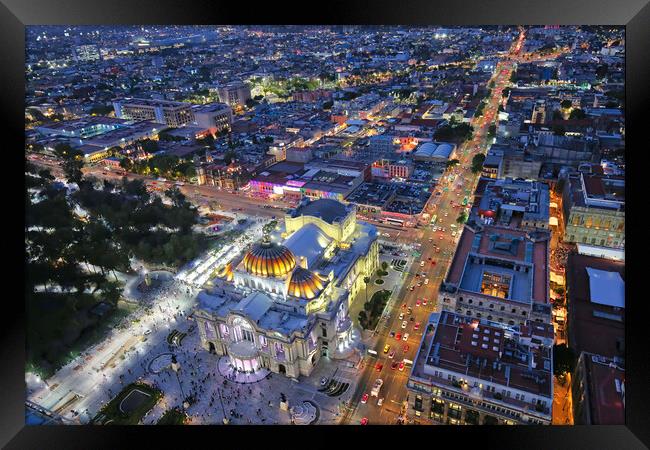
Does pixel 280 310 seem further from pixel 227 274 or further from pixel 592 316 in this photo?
pixel 592 316

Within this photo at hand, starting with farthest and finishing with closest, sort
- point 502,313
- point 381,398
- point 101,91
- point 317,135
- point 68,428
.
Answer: point 101,91
point 317,135
point 502,313
point 381,398
point 68,428

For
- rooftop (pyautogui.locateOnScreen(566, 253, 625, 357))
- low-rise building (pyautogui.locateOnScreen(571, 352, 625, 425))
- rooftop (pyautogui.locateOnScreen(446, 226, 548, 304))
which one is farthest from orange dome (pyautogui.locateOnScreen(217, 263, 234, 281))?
rooftop (pyautogui.locateOnScreen(566, 253, 625, 357))

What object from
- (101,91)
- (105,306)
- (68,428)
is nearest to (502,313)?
(68,428)

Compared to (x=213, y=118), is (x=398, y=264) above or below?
below
